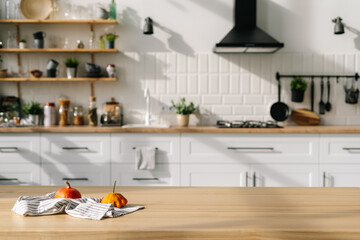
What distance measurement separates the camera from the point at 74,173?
3.70 meters

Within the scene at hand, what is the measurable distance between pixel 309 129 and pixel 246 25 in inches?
54.4

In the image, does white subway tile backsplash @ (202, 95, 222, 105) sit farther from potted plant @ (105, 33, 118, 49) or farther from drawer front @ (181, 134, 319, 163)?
potted plant @ (105, 33, 118, 49)

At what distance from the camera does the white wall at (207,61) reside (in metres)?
4.39

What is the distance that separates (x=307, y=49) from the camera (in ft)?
14.5

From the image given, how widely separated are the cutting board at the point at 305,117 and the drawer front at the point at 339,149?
63 cm

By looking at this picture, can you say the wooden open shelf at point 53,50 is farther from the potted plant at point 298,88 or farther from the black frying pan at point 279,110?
the potted plant at point 298,88

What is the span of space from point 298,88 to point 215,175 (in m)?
1.42

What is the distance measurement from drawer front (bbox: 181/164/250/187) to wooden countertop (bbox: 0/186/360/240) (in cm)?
206

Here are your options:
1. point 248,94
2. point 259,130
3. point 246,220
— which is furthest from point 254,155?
point 246,220

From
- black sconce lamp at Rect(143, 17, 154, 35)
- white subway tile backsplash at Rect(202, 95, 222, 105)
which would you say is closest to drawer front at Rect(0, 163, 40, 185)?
black sconce lamp at Rect(143, 17, 154, 35)

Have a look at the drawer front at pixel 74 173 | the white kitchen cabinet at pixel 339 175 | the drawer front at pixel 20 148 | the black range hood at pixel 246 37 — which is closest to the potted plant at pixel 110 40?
the black range hood at pixel 246 37

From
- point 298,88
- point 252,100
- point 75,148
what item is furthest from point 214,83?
point 75,148

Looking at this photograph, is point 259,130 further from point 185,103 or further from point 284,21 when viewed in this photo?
point 284,21

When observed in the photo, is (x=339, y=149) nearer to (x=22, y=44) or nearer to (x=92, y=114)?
(x=92, y=114)
